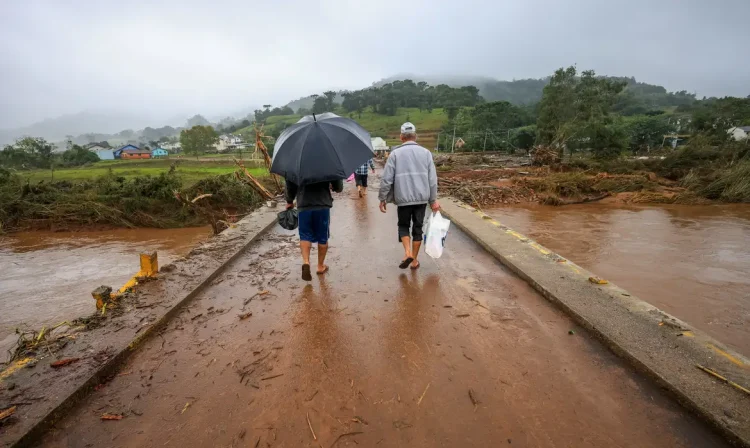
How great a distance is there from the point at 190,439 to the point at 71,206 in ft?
43.5

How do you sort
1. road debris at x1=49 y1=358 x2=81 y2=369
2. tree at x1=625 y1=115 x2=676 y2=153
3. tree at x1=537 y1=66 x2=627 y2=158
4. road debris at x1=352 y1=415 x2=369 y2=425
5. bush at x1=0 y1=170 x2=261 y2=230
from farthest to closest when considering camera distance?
tree at x1=625 y1=115 x2=676 y2=153 < tree at x1=537 y1=66 x2=627 y2=158 < bush at x1=0 y1=170 x2=261 y2=230 < road debris at x1=49 y1=358 x2=81 y2=369 < road debris at x1=352 y1=415 x2=369 y2=425

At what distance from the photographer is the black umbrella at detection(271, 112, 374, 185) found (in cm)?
332

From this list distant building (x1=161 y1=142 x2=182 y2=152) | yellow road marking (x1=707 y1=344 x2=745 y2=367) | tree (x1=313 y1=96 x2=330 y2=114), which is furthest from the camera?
tree (x1=313 y1=96 x2=330 y2=114)

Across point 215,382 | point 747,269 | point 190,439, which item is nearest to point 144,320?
point 215,382

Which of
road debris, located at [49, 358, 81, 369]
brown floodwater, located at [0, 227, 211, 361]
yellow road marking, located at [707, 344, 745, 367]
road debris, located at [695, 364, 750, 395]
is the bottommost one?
brown floodwater, located at [0, 227, 211, 361]

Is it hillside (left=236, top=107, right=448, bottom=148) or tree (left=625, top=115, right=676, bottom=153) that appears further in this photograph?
hillside (left=236, top=107, right=448, bottom=148)

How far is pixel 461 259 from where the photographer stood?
463 centimetres

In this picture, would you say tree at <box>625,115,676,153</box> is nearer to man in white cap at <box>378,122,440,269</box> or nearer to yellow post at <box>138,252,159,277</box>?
man in white cap at <box>378,122,440,269</box>

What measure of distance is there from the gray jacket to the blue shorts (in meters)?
0.70

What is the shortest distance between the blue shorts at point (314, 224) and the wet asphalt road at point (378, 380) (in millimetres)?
609

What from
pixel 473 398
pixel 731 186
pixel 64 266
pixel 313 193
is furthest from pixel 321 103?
pixel 473 398

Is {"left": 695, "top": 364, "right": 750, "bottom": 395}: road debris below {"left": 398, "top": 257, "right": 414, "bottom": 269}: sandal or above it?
below

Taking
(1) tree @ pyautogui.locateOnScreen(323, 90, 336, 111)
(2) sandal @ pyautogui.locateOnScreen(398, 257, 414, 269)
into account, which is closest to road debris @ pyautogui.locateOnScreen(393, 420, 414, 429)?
(2) sandal @ pyautogui.locateOnScreen(398, 257, 414, 269)

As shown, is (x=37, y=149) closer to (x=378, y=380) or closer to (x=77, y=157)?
(x=77, y=157)
